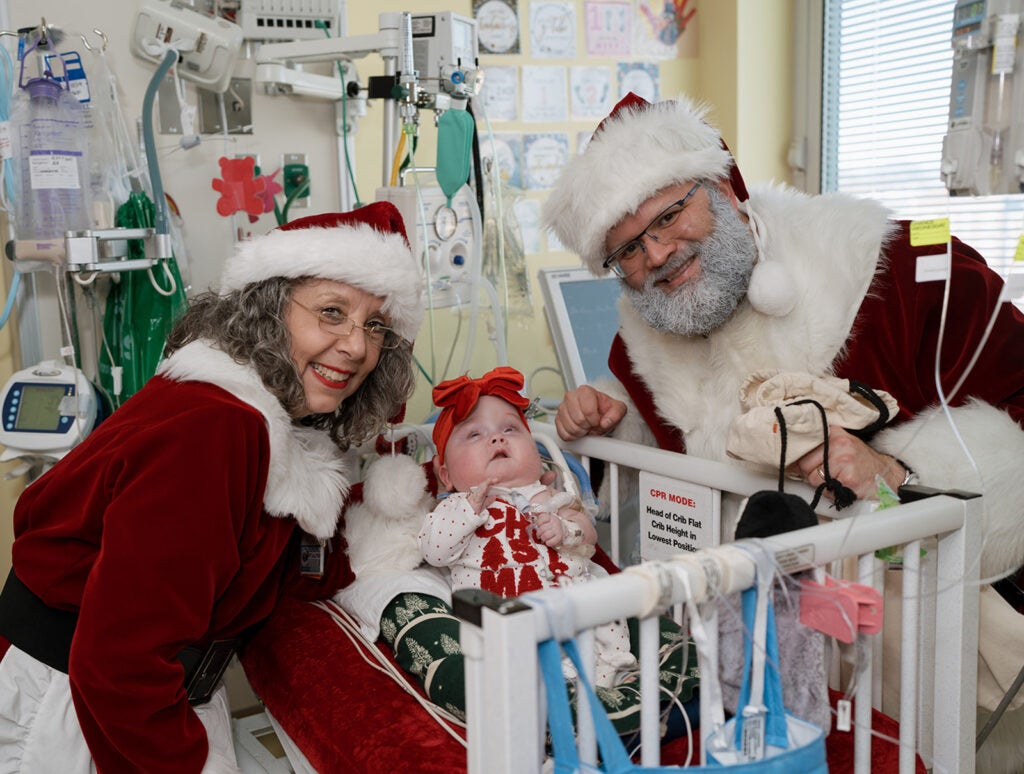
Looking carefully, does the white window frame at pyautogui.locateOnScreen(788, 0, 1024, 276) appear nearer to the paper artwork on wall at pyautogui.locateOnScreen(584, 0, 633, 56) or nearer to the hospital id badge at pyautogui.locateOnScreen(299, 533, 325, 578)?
the paper artwork on wall at pyautogui.locateOnScreen(584, 0, 633, 56)

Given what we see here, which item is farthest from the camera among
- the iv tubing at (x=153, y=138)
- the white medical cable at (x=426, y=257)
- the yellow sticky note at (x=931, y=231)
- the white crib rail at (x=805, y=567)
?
the white medical cable at (x=426, y=257)

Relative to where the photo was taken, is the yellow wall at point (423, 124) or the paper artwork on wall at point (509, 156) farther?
the paper artwork on wall at point (509, 156)

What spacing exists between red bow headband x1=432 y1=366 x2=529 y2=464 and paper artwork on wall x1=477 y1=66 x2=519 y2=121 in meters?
1.53

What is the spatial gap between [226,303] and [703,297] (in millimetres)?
873

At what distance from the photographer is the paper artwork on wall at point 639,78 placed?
3387mm

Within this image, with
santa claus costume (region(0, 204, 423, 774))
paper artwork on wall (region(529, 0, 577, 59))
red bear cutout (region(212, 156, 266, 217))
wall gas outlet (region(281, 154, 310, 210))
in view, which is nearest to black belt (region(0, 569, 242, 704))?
santa claus costume (region(0, 204, 423, 774))

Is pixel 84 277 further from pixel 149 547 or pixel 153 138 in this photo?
pixel 149 547

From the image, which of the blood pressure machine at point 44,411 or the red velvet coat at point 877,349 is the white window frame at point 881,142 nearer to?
the red velvet coat at point 877,349

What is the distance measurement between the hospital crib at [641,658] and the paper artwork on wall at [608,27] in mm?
1795

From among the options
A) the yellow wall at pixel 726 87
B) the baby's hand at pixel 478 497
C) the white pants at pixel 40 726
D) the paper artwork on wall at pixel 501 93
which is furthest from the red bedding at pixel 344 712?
the paper artwork on wall at pixel 501 93

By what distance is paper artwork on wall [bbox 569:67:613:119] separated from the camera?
10.9 feet

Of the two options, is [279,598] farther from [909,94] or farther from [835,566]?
[909,94]

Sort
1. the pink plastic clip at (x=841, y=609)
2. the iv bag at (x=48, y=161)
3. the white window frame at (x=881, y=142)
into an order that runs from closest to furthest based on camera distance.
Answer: the pink plastic clip at (x=841, y=609), the iv bag at (x=48, y=161), the white window frame at (x=881, y=142)

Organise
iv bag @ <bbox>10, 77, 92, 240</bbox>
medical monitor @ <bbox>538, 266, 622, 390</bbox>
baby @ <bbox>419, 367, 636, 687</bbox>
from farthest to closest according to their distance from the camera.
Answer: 1. medical monitor @ <bbox>538, 266, 622, 390</bbox>
2. iv bag @ <bbox>10, 77, 92, 240</bbox>
3. baby @ <bbox>419, 367, 636, 687</bbox>
